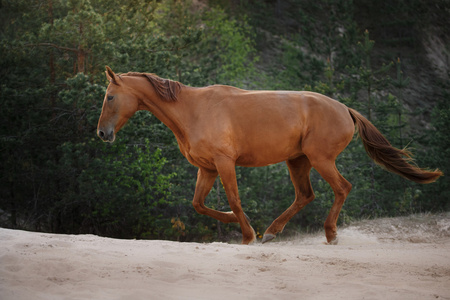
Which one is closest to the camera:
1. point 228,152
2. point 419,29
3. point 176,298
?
point 176,298

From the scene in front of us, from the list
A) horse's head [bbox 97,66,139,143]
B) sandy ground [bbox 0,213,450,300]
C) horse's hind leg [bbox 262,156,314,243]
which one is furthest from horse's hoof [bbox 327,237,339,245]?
horse's head [bbox 97,66,139,143]

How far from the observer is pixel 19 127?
13.3 metres

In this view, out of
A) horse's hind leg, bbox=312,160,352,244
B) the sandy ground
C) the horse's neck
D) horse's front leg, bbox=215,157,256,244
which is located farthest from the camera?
horse's hind leg, bbox=312,160,352,244

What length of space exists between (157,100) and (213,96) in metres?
0.78

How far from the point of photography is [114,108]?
253 inches

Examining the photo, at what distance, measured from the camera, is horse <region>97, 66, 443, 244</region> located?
21.0 feet

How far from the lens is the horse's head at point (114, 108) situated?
20.9 ft

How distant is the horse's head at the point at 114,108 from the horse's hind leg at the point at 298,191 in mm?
2561

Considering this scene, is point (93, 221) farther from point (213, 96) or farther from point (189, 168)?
point (213, 96)

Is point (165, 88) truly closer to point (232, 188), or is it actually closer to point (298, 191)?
point (232, 188)

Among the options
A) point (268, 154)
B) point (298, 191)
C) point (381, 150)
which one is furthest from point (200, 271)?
point (381, 150)

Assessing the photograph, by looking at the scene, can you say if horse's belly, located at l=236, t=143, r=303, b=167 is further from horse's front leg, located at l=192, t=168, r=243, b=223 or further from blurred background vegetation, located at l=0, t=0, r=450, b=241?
blurred background vegetation, located at l=0, t=0, r=450, b=241

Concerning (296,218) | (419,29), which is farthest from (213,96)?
(419,29)

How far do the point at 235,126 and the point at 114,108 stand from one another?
1.64 metres
